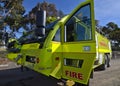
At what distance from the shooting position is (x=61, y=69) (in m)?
7.02

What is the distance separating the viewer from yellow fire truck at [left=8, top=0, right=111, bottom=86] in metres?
6.24

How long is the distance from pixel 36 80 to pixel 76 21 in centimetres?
368

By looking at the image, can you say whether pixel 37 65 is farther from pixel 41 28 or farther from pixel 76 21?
pixel 76 21

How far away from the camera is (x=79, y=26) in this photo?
6.84m

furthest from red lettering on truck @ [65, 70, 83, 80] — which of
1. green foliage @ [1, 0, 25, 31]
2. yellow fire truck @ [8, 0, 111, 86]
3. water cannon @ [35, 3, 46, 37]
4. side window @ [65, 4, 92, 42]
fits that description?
green foliage @ [1, 0, 25, 31]

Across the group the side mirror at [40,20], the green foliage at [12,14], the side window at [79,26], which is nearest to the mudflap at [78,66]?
the side window at [79,26]

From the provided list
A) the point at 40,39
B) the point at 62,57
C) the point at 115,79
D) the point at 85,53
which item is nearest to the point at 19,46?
the point at 40,39

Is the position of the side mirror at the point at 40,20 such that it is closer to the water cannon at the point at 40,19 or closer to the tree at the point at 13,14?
the water cannon at the point at 40,19

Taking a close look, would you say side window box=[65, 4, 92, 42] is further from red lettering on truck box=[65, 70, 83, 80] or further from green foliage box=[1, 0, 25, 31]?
green foliage box=[1, 0, 25, 31]

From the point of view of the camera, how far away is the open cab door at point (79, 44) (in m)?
6.19

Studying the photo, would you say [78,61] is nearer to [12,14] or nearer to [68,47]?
[68,47]

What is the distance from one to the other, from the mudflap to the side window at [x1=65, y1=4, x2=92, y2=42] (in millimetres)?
487

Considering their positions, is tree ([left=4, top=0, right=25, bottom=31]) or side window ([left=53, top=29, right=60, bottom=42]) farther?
tree ([left=4, top=0, right=25, bottom=31])

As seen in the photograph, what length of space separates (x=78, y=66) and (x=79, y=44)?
0.61 metres
